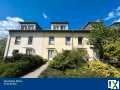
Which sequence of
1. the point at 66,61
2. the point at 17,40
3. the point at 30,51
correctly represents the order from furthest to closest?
the point at 17,40, the point at 30,51, the point at 66,61

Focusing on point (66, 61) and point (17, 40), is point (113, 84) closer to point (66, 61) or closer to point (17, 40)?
point (66, 61)

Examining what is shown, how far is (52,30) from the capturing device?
42312 mm

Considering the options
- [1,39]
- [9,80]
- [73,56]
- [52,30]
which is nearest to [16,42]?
[52,30]

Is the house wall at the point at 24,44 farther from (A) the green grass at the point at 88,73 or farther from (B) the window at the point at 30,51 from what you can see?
(A) the green grass at the point at 88,73

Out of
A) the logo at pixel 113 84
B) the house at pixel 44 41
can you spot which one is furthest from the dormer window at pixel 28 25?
the logo at pixel 113 84

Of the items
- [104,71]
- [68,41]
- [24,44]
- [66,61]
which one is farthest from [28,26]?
[104,71]

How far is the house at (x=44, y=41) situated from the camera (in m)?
41.6

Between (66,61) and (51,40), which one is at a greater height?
(51,40)

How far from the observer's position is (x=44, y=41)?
42156 millimetres

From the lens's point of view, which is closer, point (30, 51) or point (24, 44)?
point (30, 51)

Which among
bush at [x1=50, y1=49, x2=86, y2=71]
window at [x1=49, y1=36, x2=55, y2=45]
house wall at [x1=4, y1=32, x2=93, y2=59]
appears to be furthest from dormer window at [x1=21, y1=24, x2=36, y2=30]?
bush at [x1=50, y1=49, x2=86, y2=71]

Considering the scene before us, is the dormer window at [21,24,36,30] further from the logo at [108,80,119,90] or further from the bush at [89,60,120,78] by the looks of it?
the logo at [108,80,119,90]

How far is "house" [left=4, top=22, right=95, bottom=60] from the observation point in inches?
1638

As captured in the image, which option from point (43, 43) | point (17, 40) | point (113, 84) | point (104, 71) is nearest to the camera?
point (113, 84)
